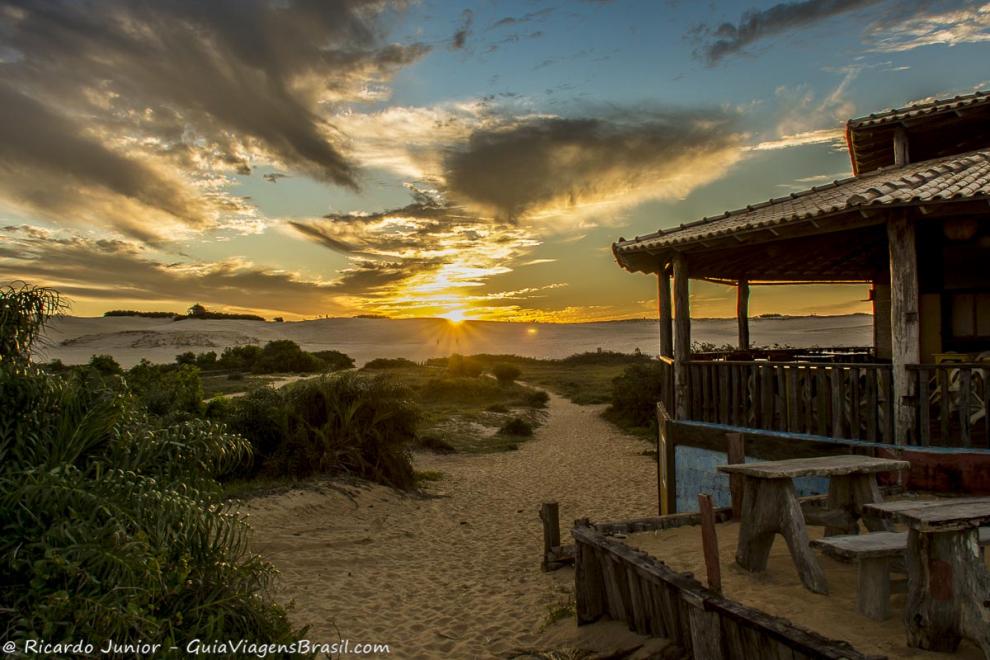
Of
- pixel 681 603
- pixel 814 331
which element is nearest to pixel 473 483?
pixel 681 603

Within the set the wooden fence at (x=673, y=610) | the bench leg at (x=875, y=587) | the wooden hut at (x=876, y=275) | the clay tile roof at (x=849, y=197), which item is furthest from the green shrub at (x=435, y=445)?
the bench leg at (x=875, y=587)

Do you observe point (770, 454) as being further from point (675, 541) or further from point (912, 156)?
point (912, 156)

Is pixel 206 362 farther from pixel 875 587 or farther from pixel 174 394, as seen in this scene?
pixel 875 587

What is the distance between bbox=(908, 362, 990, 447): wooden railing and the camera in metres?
6.82

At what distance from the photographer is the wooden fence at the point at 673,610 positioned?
3.98 meters

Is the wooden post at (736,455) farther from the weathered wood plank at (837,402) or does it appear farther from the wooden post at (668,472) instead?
the wooden post at (668,472)

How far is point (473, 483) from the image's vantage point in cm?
1566

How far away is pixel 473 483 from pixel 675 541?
8641mm

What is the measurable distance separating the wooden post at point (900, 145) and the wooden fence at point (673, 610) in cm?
773

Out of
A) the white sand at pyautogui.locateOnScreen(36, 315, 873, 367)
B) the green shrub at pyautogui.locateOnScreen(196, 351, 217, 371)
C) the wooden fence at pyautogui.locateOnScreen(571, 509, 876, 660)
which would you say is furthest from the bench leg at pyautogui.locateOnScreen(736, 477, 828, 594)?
the white sand at pyautogui.locateOnScreen(36, 315, 873, 367)

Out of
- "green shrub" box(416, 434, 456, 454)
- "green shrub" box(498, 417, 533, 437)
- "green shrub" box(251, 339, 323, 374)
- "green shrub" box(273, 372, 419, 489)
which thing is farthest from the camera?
"green shrub" box(251, 339, 323, 374)

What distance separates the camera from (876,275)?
12.9m

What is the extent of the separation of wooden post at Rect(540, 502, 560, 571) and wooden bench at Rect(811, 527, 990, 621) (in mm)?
4052

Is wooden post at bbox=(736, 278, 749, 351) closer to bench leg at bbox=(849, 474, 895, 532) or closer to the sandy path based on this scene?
the sandy path
